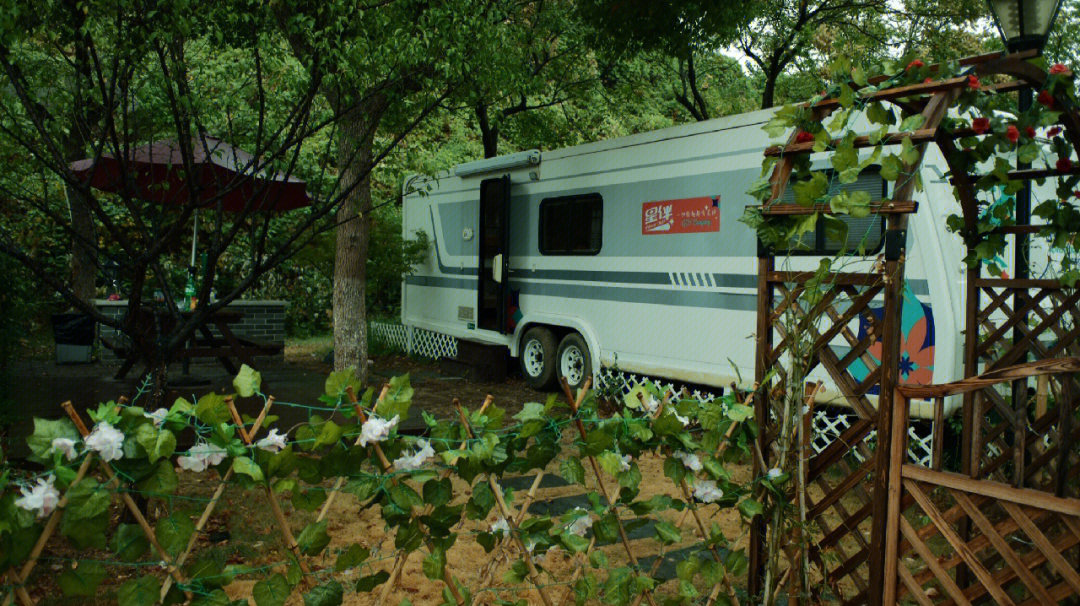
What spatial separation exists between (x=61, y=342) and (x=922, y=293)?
9029mm

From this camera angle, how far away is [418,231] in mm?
11258

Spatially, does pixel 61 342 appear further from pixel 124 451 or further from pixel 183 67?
pixel 124 451

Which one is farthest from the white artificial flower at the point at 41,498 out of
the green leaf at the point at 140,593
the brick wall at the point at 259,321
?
the brick wall at the point at 259,321

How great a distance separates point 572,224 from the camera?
338 inches

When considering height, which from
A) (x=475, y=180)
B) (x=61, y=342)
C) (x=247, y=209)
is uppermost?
(x=475, y=180)

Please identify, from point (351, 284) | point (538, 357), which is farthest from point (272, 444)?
point (538, 357)

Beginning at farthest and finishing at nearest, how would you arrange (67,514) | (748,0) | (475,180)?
(475,180), (748,0), (67,514)

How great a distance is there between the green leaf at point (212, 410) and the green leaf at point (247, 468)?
0.39 feet

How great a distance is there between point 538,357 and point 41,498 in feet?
24.3

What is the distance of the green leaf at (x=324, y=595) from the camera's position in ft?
7.48

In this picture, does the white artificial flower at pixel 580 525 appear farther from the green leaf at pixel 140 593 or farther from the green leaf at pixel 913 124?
the green leaf at pixel 913 124

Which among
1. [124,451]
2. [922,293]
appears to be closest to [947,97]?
[124,451]

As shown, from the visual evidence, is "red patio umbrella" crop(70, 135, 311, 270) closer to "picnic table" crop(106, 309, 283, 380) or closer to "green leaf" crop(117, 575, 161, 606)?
"picnic table" crop(106, 309, 283, 380)

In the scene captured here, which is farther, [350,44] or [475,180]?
[475,180]
